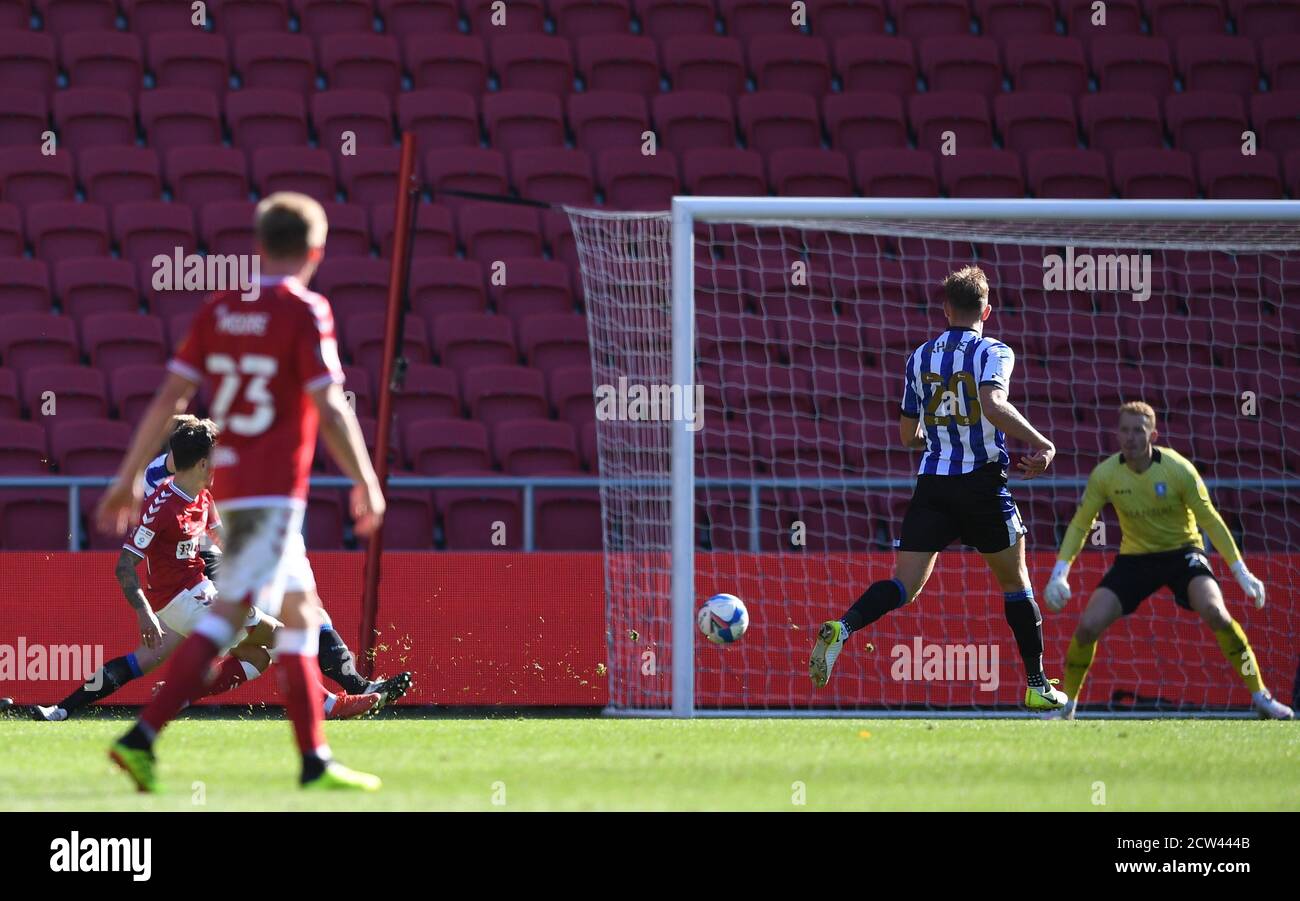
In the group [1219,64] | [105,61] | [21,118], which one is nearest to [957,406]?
[1219,64]

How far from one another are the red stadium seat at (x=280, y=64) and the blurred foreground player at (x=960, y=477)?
23.9 feet

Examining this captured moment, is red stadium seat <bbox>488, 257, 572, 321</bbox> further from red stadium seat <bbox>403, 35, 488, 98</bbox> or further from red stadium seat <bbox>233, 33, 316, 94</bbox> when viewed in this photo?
red stadium seat <bbox>233, 33, 316, 94</bbox>

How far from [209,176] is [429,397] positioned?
276 cm

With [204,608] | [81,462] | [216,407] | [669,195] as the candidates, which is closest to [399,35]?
[669,195]

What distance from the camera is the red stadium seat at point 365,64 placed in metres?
13.2

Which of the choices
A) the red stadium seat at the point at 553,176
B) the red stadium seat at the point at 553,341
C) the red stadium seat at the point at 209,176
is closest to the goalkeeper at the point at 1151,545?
the red stadium seat at the point at 553,341

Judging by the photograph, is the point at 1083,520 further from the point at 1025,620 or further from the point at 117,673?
the point at 117,673

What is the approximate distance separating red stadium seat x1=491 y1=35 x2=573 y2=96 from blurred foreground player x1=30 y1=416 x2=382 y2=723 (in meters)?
6.29

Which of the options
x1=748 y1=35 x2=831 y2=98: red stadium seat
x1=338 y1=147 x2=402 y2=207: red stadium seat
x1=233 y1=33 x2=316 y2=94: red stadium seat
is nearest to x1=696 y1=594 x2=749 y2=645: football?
x1=338 y1=147 x2=402 y2=207: red stadium seat

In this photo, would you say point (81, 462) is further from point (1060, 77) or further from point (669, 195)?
point (1060, 77)

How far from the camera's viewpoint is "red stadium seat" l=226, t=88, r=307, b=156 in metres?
12.7

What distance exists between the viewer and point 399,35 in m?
13.6

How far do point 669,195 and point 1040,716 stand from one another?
536 centimetres

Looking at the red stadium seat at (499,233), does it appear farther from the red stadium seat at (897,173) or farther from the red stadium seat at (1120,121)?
the red stadium seat at (1120,121)
